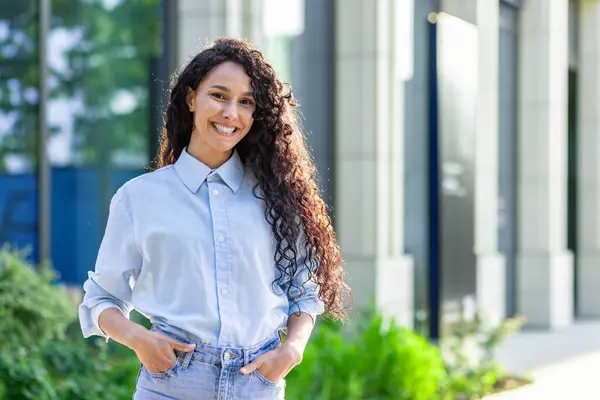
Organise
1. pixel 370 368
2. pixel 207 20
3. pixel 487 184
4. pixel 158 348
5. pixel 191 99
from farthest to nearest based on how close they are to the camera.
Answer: pixel 487 184 < pixel 207 20 < pixel 370 368 < pixel 191 99 < pixel 158 348

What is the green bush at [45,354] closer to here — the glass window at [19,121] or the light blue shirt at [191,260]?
the glass window at [19,121]

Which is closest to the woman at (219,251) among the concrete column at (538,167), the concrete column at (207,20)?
the concrete column at (207,20)

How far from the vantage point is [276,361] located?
2.52 metres

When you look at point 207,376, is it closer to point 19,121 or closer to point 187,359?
point 187,359

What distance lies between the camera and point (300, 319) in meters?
2.67

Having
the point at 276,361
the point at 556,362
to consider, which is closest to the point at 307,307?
the point at 276,361

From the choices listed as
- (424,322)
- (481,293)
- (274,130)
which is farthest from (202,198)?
(481,293)

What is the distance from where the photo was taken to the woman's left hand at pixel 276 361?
251cm

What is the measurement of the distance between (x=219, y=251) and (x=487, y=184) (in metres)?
10.0

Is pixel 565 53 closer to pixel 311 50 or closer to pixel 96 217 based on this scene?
pixel 311 50

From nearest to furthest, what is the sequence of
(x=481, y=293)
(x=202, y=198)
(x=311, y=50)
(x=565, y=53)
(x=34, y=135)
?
(x=202, y=198) → (x=34, y=135) → (x=311, y=50) → (x=481, y=293) → (x=565, y=53)

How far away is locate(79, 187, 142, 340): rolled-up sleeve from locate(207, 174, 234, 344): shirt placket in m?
0.20

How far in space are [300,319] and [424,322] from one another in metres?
7.79

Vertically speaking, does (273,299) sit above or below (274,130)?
below
